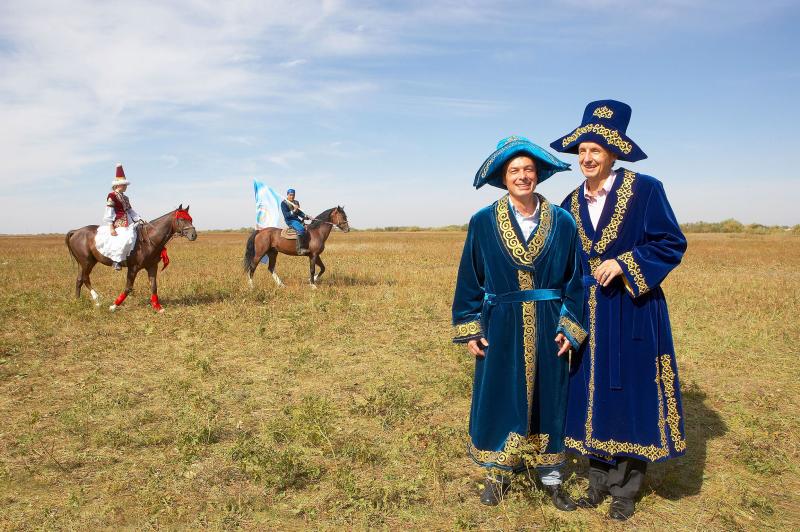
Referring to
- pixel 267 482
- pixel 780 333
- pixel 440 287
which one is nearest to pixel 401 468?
pixel 267 482

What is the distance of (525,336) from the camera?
330 cm

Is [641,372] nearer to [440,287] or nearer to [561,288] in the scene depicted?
[561,288]

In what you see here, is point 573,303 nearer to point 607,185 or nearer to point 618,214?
point 618,214

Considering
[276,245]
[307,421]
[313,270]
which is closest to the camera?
[307,421]

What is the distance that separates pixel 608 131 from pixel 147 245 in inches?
363

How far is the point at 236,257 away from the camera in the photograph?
22.2 metres

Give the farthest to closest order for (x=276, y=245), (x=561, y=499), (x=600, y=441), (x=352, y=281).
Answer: (x=352, y=281) → (x=276, y=245) → (x=561, y=499) → (x=600, y=441)

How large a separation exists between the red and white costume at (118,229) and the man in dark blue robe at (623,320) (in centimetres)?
902

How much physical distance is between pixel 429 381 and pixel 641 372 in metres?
3.31

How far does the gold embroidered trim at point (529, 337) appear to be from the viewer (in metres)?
3.29

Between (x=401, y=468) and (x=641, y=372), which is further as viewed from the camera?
(x=401, y=468)

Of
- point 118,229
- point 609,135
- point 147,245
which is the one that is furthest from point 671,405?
point 118,229

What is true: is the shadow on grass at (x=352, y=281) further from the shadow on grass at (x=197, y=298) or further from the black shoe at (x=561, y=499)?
the black shoe at (x=561, y=499)

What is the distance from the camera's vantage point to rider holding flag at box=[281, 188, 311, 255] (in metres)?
13.6
